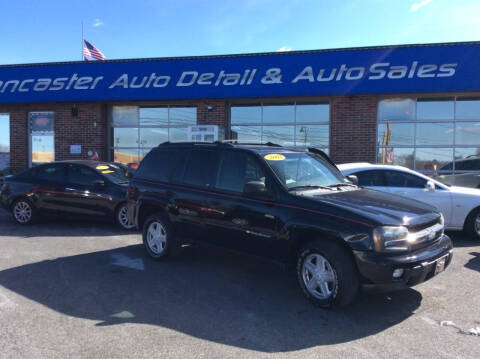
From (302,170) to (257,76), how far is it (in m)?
8.54

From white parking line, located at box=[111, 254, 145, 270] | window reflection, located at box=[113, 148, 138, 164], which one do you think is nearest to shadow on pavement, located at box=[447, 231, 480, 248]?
white parking line, located at box=[111, 254, 145, 270]

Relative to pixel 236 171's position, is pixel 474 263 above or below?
below

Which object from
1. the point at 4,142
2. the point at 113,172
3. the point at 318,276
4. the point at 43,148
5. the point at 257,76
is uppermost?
the point at 257,76

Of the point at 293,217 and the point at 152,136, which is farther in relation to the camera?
the point at 152,136

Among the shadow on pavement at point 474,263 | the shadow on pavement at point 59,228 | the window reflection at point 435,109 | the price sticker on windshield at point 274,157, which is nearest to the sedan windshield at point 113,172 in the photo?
the shadow on pavement at point 59,228

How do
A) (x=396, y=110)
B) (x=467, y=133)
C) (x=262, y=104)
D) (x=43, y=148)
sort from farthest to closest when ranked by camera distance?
(x=43, y=148) < (x=262, y=104) < (x=396, y=110) < (x=467, y=133)

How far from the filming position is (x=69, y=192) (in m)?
8.66

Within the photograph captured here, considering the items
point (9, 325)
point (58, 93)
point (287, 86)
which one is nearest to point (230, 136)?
point (287, 86)

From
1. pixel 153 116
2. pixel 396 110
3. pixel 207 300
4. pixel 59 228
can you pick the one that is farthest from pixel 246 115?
pixel 207 300

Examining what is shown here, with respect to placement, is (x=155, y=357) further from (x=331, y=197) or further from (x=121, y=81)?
(x=121, y=81)

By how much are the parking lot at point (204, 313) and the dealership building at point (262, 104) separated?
714 cm

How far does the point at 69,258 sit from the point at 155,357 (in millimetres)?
3611

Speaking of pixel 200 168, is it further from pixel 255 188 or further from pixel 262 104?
pixel 262 104

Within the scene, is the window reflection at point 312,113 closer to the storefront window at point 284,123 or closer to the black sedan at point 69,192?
the storefront window at point 284,123
